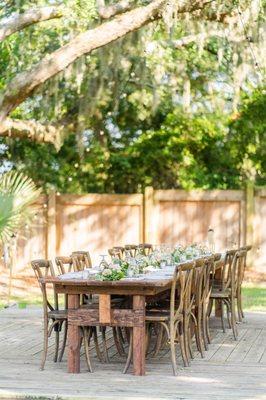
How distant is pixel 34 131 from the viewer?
16.0 metres

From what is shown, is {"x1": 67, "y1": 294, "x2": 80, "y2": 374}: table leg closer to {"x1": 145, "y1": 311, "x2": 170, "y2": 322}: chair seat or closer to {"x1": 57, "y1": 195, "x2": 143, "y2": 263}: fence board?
{"x1": 145, "y1": 311, "x2": 170, "y2": 322}: chair seat

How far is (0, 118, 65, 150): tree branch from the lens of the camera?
15.5 meters

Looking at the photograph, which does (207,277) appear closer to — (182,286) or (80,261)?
(182,286)

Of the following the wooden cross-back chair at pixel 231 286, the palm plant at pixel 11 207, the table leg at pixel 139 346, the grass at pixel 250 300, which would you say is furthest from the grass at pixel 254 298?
the table leg at pixel 139 346

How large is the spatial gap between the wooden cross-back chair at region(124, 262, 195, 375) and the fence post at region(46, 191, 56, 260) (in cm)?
837

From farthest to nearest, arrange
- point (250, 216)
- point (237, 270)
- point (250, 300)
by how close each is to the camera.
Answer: point (250, 216), point (250, 300), point (237, 270)

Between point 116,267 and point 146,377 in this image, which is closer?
point 146,377

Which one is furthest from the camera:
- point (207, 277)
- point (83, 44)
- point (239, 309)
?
point (83, 44)

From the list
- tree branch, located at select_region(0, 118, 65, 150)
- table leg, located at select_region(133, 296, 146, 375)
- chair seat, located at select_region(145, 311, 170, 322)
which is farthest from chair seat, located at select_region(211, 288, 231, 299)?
tree branch, located at select_region(0, 118, 65, 150)

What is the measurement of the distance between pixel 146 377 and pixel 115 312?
1.91 feet

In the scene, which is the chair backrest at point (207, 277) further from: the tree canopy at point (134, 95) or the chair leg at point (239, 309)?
the tree canopy at point (134, 95)

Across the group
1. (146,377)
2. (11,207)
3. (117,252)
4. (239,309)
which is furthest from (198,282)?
(11,207)

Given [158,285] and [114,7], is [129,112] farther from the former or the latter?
[158,285]

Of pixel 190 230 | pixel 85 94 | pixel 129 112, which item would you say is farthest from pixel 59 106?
pixel 190 230
